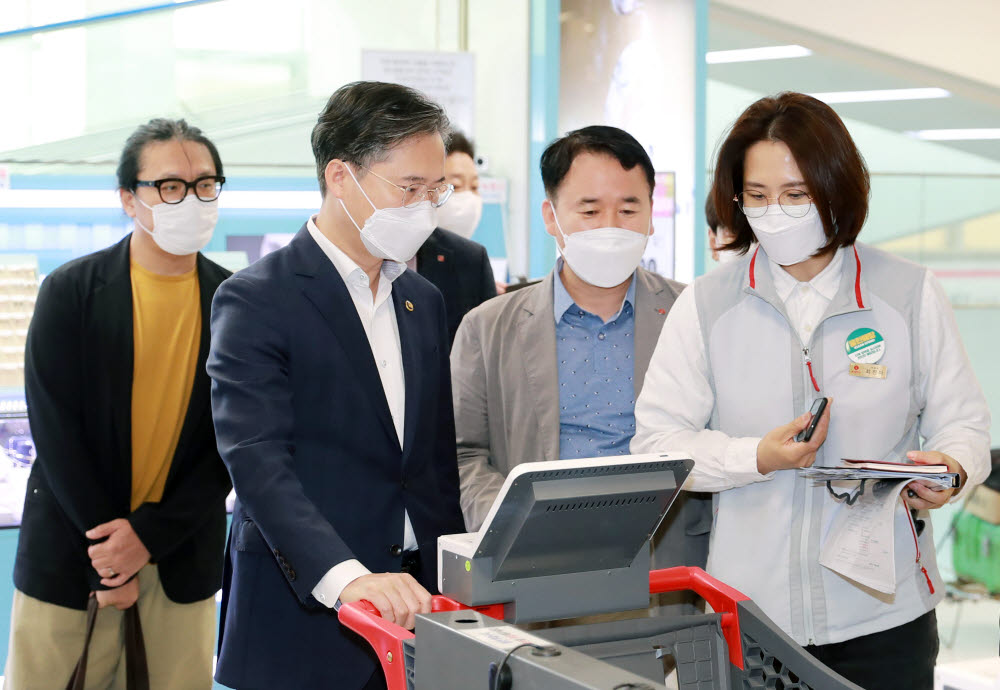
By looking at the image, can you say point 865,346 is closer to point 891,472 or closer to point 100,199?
point 891,472

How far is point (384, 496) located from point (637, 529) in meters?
Answer: 0.65

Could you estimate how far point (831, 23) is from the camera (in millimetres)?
6918

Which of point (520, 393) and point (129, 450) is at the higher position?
point (520, 393)

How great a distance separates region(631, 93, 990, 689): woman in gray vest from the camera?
211 centimetres

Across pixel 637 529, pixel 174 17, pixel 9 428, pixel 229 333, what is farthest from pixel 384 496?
pixel 174 17

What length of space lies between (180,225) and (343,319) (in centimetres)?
135

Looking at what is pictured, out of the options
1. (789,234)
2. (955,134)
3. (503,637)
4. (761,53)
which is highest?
(761,53)

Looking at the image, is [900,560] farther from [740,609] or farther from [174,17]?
[174,17]

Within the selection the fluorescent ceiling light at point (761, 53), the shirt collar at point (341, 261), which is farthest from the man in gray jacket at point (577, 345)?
the fluorescent ceiling light at point (761, 53)

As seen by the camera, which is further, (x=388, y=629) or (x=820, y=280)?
(x=820, y=280)

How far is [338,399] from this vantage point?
6.93 ft

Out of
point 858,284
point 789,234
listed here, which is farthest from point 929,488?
point 789,234

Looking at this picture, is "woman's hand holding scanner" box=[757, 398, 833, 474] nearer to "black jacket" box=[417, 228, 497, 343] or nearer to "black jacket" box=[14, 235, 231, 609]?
"black jacket" box=[14, 235, 231, 609]

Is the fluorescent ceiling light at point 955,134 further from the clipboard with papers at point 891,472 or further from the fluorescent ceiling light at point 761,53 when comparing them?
the clipboard with papers at point 891,472
